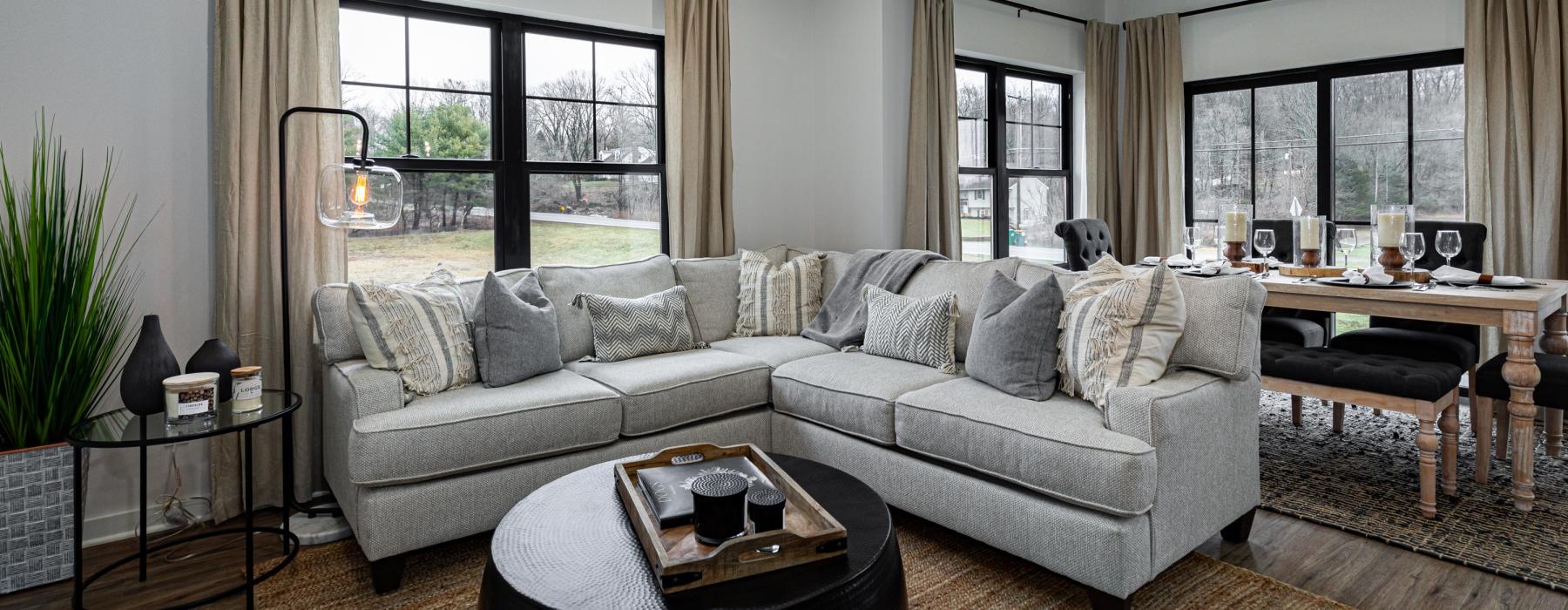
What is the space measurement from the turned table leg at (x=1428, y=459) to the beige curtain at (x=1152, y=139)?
290 centimetres

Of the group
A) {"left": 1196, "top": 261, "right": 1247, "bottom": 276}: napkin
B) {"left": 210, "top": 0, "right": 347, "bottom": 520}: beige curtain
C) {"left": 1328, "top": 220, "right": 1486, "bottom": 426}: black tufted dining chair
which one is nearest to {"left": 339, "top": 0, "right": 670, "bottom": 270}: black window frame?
{"left": 210, "top": 0, "right": 347, "bottom": 520}: beige curtain

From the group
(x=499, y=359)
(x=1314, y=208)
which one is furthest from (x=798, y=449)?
(x=1314, y=208)

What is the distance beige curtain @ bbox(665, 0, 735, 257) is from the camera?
4.03 meters

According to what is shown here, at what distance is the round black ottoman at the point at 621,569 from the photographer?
1421 mm

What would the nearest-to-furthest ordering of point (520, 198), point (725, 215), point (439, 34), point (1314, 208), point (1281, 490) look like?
point (1281, 490) < point (439, 34) < point (520, 198) < point (725, 215) < point (1314, 208)

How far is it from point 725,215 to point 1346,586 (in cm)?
292

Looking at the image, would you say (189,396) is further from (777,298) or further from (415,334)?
(777,298)

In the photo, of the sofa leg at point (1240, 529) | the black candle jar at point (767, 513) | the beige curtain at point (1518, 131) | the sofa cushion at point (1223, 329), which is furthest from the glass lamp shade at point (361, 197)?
the beige curtain at point (1518, 131)

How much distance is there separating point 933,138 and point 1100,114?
1693 millimetres

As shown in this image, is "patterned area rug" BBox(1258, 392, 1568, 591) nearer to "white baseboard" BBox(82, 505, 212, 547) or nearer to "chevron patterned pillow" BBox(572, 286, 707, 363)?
"chevron patterned pillow" BBox(572, 286, 707, 363)

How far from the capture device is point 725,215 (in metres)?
4.21

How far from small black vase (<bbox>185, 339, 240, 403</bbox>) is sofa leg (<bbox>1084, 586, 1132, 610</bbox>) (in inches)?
95.5

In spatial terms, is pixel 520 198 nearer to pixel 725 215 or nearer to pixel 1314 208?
pixel 725 215

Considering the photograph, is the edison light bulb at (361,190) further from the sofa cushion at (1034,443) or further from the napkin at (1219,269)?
the napkin at (1219,269)
